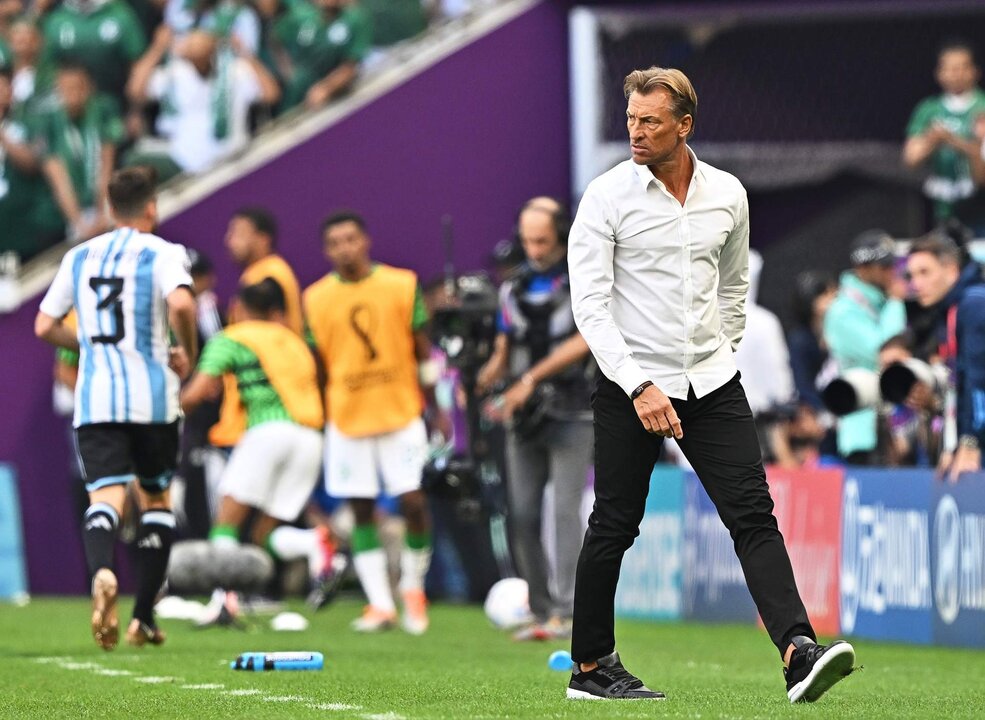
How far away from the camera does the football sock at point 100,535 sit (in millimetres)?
9141

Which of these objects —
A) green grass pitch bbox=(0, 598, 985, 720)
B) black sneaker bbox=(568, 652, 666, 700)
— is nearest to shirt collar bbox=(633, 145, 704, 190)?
black sneaker bbox=(568, 652, 666, 700)

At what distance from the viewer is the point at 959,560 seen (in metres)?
10.7

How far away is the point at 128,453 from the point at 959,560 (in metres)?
4.29

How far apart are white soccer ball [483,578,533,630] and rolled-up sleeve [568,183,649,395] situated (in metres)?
4.93

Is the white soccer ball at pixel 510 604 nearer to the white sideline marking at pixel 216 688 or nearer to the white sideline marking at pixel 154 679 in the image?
the white sideline marking at pixel 216 688

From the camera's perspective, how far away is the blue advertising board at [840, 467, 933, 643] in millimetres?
11102

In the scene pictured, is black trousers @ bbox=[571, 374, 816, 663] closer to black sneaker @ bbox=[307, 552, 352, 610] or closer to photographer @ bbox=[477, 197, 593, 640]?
photographer @ bbox=[477, 197, 593, 640]

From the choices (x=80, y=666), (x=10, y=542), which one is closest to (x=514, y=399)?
(x=80, y=666)

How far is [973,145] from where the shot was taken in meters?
15.6

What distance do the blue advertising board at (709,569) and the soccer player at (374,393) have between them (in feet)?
6.58

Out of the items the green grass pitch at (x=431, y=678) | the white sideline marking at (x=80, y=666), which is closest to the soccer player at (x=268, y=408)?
the green grass pitch at (x=431, y=678)

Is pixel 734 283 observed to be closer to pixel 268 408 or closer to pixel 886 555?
pixel 886 555

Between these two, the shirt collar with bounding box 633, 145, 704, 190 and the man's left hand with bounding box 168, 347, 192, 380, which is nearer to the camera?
the shirt collar with bounding box 633, 145, 704, 190

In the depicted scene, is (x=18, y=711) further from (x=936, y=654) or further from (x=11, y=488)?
(x=11, y=488)
